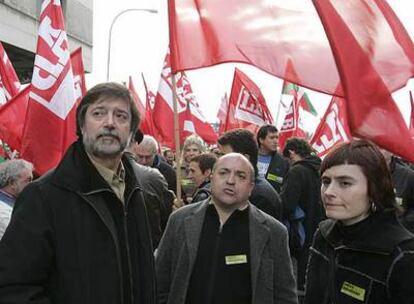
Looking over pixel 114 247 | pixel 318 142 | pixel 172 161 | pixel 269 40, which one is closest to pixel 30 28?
pixel 172 161

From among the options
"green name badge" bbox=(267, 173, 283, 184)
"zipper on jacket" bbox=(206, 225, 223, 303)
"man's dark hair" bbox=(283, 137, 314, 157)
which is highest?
"man's dark hair" bbox=(283, 137, 314, 157)

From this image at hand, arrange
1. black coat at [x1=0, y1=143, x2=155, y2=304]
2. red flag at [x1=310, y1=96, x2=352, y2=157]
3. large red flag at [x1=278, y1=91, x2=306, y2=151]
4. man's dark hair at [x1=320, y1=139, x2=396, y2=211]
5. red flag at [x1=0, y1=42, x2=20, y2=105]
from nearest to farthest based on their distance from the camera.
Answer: black coat at [x1=0, y1=143, x2=155, y2=304] → man's dark hair at [x1=320, y1=139, x2=396, y2=211] → red flag at [x1=0, y1=42, x2=20, y2=105] → red flag at [x1=310, y1=96, x2=352, y2=157] → large red flag at [x1=278, y1=91, x2=306, y2=151]

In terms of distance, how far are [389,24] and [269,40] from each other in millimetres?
971

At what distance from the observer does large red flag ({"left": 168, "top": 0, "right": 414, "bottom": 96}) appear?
3.78 metres

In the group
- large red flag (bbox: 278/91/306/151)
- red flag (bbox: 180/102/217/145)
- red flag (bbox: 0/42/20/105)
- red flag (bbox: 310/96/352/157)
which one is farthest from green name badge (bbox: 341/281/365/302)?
large red flag (bbox: 278/91/306/151)

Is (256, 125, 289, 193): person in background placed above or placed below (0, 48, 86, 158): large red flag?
below

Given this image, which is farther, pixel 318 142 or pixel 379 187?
pixel 318 142

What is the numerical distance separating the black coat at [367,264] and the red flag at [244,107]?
7.52 metres

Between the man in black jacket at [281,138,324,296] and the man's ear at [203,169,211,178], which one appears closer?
the man's ear at [203,169,211,178]

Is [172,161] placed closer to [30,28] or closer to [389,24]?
[389,24]

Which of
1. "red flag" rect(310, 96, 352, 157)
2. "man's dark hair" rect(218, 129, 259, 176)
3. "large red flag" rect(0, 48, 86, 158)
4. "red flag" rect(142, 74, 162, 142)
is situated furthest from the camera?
"red flag" rect(142, 74, 162, 142)

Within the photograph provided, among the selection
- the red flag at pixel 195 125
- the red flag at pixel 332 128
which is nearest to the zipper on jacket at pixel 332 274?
the red flag at pixel 332 128

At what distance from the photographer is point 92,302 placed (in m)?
2.46

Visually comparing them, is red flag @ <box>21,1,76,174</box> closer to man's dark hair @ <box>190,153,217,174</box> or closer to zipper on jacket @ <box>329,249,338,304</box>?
man's dark hair @ <box>190,153,217,174</box>
